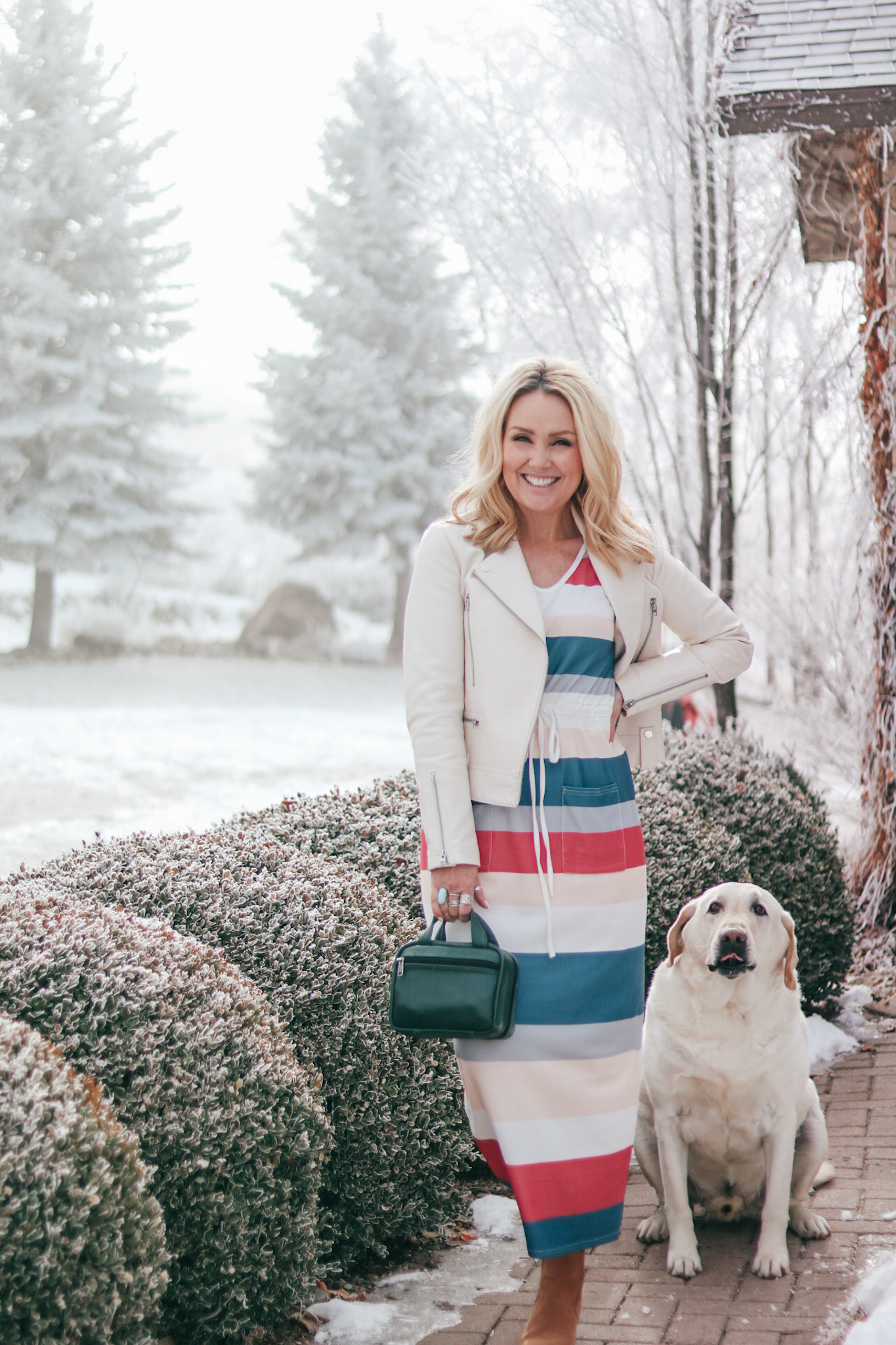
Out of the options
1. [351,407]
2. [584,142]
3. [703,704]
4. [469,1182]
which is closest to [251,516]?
[351,407]

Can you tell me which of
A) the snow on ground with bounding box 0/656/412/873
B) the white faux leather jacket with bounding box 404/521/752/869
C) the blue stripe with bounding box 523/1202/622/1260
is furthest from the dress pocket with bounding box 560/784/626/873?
the snow on ground with bounding box 0/656/412/873

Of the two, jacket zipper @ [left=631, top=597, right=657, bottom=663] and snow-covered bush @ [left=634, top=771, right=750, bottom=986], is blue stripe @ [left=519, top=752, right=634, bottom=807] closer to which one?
jacket zipper @ [left=631, top=597, right=657, bottom=663]

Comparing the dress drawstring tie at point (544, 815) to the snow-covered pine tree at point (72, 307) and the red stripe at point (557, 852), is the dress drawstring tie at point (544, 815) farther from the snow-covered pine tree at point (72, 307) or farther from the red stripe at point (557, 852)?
the snow-covered pine tree at point (72, 307)

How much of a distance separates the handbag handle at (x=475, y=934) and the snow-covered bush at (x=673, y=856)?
1536 mm

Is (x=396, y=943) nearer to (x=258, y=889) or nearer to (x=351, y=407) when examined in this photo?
(x=258, y=889)

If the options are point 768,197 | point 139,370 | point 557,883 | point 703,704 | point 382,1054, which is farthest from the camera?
point 139,370

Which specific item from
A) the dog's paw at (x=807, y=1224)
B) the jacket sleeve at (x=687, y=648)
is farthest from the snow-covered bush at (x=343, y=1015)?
the jacket sleeve at (x=687, y=648)

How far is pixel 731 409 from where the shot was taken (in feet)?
22.6

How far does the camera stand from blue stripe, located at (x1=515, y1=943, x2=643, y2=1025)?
7.75 feet

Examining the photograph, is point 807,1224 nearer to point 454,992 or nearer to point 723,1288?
point 723,1288

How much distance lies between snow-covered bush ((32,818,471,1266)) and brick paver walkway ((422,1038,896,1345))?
1.06 ft

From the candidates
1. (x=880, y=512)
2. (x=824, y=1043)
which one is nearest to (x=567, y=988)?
(x=824, y=1043)

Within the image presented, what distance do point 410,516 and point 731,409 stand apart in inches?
694

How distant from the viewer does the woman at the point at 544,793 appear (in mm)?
2367
